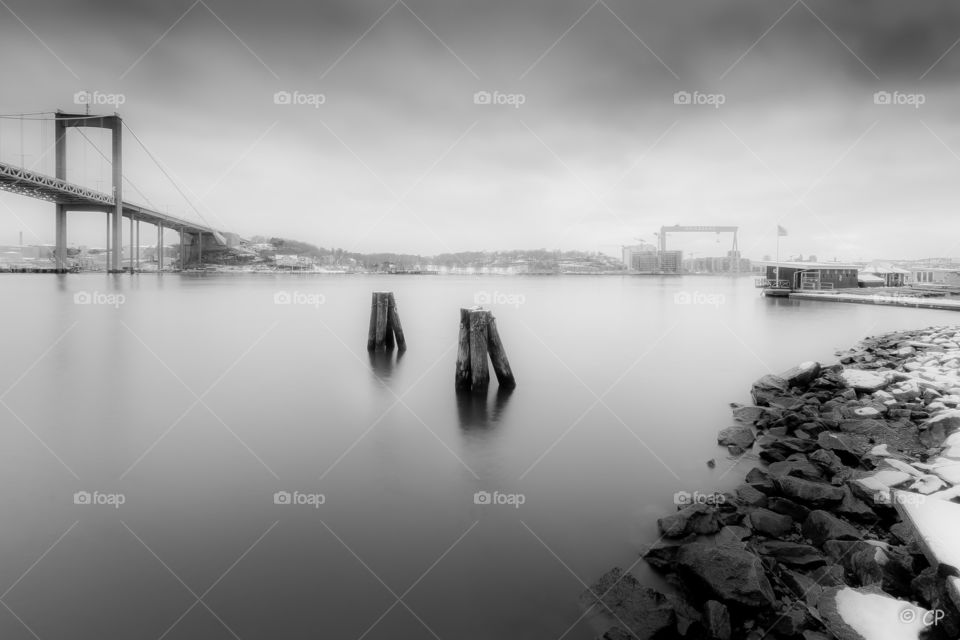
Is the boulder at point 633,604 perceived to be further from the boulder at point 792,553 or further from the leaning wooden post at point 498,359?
the leaning wooden post at point 498,359

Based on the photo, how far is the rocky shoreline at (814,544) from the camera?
2943 millimetres

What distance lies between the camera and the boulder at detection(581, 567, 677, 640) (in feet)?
10.1

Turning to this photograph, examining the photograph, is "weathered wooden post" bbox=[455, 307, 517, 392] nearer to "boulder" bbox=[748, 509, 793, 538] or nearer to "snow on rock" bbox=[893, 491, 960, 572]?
"boulder" bbox=[748, 509, 793, 538]

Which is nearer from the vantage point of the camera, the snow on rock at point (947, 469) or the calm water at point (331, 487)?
the calm water at point (331, 487)

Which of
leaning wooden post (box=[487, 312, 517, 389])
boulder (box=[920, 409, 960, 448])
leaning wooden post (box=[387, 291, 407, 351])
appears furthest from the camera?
leaning wooden post (box=[387, 291, 407, 351])

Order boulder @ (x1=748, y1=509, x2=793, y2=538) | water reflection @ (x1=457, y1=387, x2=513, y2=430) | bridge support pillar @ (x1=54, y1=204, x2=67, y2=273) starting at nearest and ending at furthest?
1. boulder @ (x1=748, y1=509, x2=793, y2=538)
2. water reflection @ (x1=457, y1=387, x2=513, y2=430)
3. bridge support pillar @ (x1=54, y1=204, x2=67, y2=273)

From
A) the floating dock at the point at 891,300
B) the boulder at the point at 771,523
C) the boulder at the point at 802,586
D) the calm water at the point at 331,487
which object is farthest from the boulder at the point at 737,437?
the floating dock at the point at 891,300

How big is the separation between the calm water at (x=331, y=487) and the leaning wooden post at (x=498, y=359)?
0.38 meters

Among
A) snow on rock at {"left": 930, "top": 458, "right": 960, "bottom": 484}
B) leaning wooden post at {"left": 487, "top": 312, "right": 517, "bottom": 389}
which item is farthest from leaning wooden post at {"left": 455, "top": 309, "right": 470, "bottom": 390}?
snow on rock at {"left": 930, "top": 458, "right": 960, "bottom": 484}

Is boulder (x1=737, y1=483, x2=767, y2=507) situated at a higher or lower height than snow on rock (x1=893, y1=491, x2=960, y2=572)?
lower

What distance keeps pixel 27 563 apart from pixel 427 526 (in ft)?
10.3

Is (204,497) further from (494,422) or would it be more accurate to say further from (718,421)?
(718,421)

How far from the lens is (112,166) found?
60.6m

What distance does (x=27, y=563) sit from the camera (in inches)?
153
